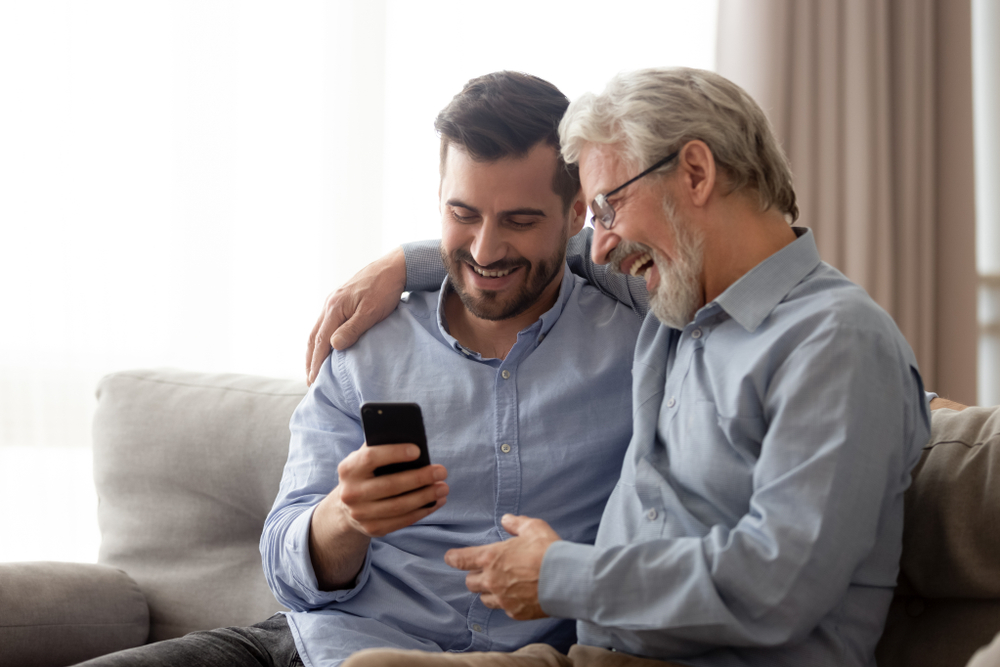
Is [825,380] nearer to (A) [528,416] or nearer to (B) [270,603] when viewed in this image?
(A) [528,416]

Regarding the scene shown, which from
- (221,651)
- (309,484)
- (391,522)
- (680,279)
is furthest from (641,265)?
(221,651)

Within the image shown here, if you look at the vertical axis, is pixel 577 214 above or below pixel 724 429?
above

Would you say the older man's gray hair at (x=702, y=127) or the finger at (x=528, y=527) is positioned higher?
the older man's gray hair at (x=702, y=127)

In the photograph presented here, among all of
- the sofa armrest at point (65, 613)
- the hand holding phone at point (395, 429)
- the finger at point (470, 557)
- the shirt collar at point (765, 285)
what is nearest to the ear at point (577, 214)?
the shirt collar at point (765, 285)

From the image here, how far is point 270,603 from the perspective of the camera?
1.69 m

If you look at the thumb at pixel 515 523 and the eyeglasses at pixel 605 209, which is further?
the eyeglasses at pixel 605 209

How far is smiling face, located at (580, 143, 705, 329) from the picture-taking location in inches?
47.0

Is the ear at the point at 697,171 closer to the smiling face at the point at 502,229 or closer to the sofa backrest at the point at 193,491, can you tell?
the smiling face at the point at 502,229

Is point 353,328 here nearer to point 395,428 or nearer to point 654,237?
point 395,428

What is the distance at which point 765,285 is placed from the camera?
112 cm

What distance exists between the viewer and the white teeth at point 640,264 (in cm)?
126

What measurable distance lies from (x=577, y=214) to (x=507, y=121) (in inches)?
9.4

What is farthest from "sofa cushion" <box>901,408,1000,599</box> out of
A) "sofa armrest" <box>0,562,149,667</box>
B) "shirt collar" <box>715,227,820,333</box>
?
"sofa armrest" <box>0,562,149,667</box>

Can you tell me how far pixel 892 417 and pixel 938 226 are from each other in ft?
7.88
